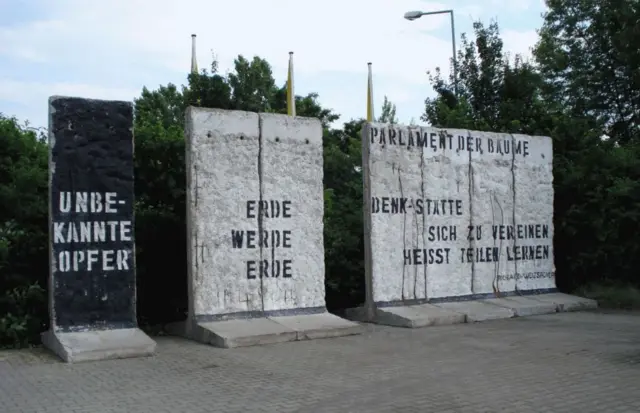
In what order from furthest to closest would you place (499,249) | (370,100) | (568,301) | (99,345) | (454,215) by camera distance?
(370,100), (568,301), (499,249), (454,215), (99,345)

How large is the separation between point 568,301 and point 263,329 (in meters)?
7.02

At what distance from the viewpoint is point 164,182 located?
1211cm

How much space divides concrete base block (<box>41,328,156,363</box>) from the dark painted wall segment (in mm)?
195

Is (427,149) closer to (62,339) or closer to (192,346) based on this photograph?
(192,346)

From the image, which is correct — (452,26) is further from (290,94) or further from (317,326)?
(317,326)

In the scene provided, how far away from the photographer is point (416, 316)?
12.0 meters

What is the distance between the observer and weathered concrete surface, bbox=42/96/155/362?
9.70 metres

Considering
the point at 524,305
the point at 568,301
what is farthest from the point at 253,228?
the point at 568,301

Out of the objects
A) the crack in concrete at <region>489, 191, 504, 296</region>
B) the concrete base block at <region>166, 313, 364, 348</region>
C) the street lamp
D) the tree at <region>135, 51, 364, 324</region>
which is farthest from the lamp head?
the concrete base block at <region>166, 313, 364, 348</region>

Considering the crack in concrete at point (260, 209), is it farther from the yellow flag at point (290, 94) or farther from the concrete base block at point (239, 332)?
the yellow flag at point (290, 94)

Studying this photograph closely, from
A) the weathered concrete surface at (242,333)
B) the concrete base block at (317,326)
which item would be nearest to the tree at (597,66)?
the concrete base block at (317,326)

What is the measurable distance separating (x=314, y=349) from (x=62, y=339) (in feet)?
11.2

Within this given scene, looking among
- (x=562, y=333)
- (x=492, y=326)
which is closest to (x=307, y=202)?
(x=492, y=326)

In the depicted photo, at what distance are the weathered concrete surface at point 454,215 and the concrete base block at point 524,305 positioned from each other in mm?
208
